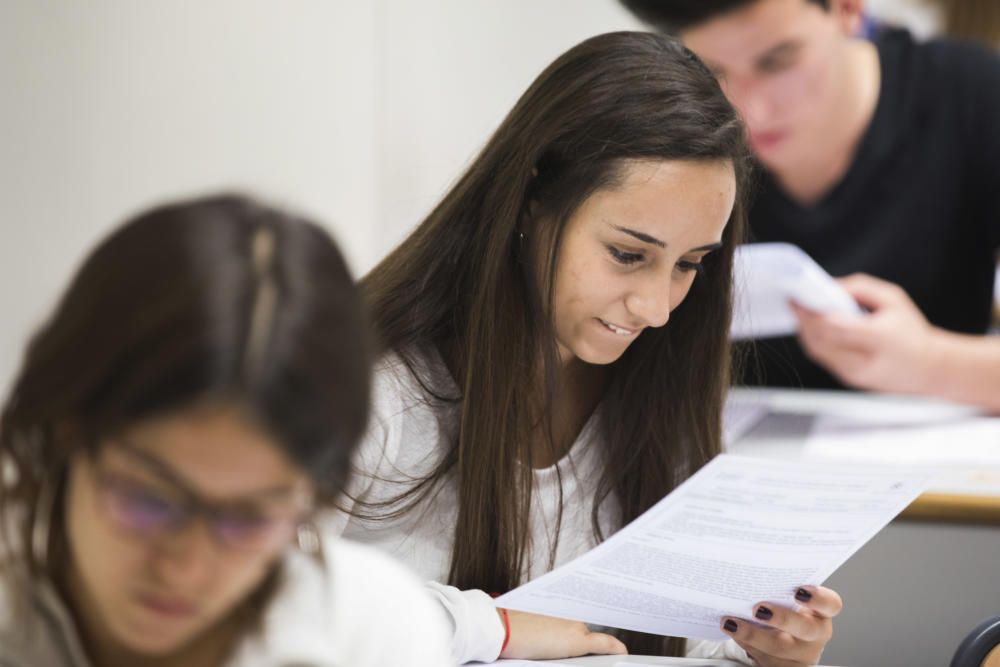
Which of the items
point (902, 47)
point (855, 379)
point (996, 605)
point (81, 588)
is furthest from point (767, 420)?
point (81, 588)

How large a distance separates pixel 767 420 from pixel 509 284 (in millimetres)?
761

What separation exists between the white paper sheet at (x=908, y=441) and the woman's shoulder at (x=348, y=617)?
0.93 m

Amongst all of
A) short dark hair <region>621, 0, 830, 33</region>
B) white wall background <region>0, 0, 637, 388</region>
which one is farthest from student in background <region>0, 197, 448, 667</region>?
short dark hair <region>621, 0, 830, 33</region>

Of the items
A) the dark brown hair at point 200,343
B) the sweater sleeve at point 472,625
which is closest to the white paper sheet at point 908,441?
the sweater sleeve at point 472,625

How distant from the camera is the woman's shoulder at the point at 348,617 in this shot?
2.18 feet

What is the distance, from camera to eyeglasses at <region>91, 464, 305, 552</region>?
0.58 metres

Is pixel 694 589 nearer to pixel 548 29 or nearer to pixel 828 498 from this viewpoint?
pixel 828 498

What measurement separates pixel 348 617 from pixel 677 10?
4.29ft

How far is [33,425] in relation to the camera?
1.96 feet

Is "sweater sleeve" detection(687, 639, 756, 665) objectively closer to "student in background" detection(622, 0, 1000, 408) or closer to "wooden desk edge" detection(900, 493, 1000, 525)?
"wooden desk edge" detection(900, 493, 1000, 525)

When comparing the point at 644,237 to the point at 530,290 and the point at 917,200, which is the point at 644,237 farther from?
the point at 917,200

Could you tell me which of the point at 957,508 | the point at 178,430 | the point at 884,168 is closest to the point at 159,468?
the point at 178,430

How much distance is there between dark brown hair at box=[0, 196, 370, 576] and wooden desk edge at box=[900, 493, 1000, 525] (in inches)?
38.1

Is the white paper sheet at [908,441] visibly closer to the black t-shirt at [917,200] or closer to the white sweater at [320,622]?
the black t-shirt at [917,200]
